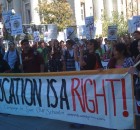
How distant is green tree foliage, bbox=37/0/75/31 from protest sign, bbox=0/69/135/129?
3084 centimetres

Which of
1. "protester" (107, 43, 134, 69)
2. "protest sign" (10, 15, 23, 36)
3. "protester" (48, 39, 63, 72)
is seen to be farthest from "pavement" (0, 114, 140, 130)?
"protester" (48, 39, 63, 72)

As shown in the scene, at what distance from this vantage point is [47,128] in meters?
7.40

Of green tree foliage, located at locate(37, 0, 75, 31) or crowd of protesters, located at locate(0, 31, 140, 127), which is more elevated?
green tree foliage, located at locate(37, 0, 75, 31)

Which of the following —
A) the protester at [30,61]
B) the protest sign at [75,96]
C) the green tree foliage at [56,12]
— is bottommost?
the protest sign at [75,96]

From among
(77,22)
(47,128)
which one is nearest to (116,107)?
(47,128)

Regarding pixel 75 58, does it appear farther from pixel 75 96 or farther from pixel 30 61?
pixel 75 96

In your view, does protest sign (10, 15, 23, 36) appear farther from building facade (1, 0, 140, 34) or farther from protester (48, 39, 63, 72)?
building facade (1, 0, 140, 34)

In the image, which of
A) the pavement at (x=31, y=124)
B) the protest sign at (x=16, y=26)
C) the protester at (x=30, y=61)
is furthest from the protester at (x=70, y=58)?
the pavement at (x=31, y=124)

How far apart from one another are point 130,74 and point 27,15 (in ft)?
150

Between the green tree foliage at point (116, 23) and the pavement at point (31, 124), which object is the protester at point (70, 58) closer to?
the pavement at point (31, 124)

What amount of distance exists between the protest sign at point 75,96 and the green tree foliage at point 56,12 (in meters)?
30.8

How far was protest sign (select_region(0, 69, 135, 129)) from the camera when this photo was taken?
6.21m

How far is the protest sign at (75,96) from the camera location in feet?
20.4

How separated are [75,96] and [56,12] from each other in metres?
32.7
